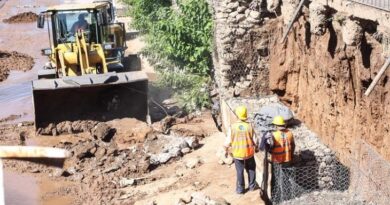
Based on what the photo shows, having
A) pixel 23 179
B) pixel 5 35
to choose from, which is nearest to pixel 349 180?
pixel 23 179

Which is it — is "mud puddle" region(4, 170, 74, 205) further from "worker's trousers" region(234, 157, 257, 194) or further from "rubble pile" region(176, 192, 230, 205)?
"worker's trousers" region(234, 157, 257, 194)

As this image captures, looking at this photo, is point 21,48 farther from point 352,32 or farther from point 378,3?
point 378,3

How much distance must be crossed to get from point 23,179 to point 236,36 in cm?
571

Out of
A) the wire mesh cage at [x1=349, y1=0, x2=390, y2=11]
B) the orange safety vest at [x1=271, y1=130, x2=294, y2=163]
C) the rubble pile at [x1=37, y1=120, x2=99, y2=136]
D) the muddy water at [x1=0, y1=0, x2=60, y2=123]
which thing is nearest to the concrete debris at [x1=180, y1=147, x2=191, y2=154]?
the rubble pile at [x1=37, y1=120, x2=99, y2=136]

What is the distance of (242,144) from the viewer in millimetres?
10211

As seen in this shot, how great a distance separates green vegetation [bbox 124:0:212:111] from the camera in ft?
55.6

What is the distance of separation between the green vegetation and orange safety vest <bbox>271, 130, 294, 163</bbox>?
22.9 ft

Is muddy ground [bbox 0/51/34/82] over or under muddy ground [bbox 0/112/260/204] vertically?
over

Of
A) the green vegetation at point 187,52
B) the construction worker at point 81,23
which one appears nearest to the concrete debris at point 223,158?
the green vegetation at point 187,52

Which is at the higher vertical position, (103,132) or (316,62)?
(316,62)

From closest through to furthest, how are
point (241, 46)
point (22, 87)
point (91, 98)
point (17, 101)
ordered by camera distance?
point (241, 46) < point (91, 98) < point (17, 101) < point (22, 87)

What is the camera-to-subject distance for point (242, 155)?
10.3 m

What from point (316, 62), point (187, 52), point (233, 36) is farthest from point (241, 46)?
point (187, 52)

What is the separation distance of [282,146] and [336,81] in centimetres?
183
